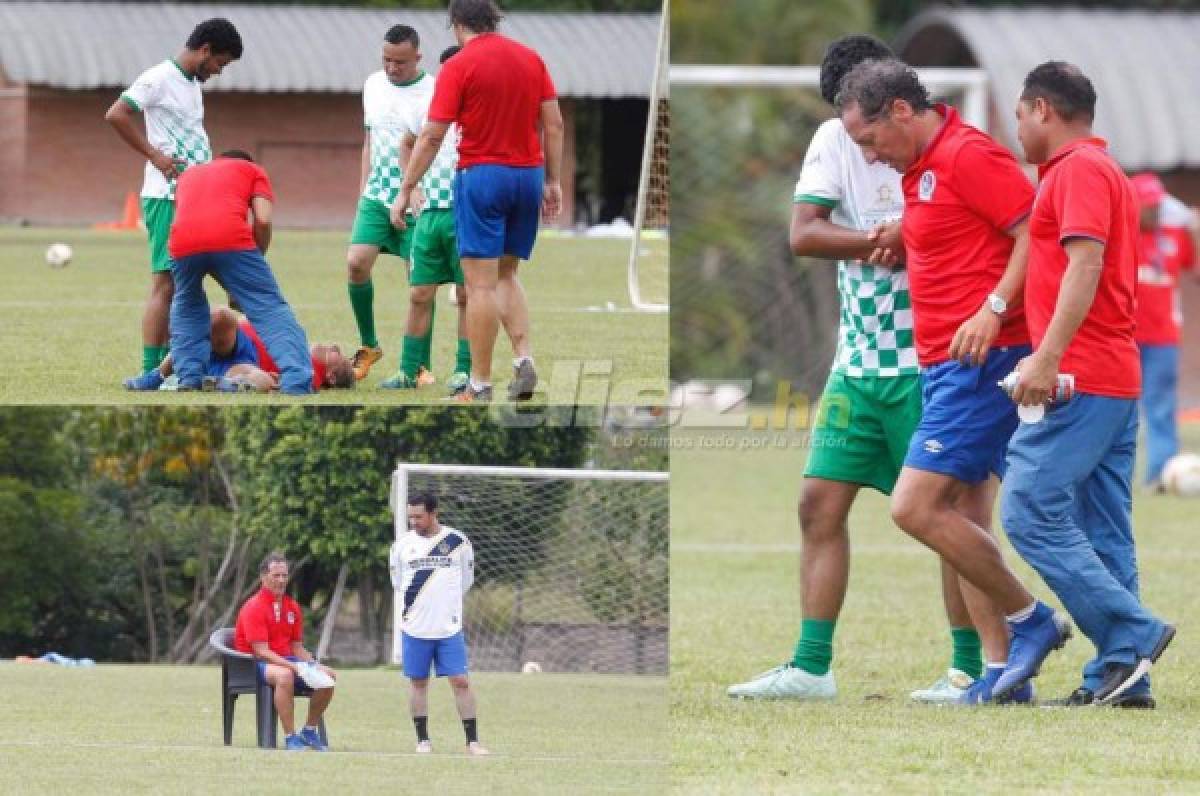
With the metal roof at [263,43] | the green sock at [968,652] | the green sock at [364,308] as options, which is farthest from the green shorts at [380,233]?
the green sock at [968,652]

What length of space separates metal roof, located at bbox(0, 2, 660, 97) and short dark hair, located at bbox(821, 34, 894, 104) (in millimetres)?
915

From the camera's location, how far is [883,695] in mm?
7203

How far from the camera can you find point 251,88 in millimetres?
7207

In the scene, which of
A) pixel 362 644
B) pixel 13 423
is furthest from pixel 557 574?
pixel 13 423

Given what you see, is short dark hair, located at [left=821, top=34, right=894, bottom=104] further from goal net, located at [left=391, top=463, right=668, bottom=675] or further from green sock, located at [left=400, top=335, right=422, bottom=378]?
goal net, located at [left=391, top=463, right=668, bottom=675]

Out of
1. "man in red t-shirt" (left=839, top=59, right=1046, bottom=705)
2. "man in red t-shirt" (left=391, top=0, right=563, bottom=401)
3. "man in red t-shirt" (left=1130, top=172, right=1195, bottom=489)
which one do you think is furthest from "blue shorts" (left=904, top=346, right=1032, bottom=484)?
"man in red t-shirt" (left=1130, top=172, right=1195, bottom=489)

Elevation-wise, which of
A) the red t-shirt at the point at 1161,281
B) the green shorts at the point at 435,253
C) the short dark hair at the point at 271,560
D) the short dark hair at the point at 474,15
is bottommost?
the short dark hair at the point at 271,560

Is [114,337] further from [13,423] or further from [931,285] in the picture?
[931,285]

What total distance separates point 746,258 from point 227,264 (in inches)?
561

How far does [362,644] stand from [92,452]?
134cm

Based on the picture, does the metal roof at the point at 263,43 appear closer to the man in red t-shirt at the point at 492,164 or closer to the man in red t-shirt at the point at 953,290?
the man in red t-shirt at the point at 492,164

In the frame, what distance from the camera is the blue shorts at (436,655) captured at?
8078mm

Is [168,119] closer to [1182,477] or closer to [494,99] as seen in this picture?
[494,99]

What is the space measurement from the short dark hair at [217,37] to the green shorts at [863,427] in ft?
7.67
